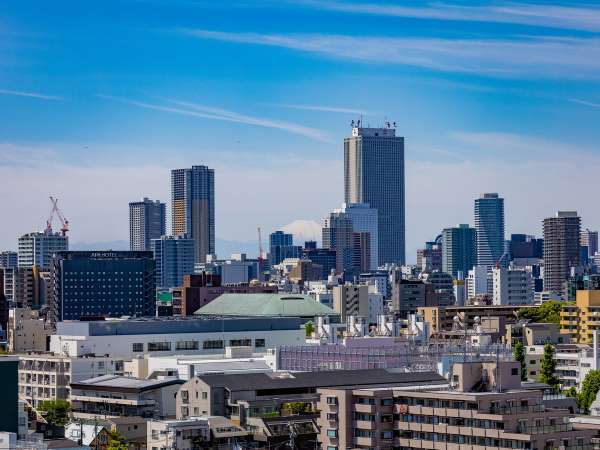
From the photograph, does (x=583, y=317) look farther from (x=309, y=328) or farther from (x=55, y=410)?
(x=55, y=410)

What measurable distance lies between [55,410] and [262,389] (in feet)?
36.2

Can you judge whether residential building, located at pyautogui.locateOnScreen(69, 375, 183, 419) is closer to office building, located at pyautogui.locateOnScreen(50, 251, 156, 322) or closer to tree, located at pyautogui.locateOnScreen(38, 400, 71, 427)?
tree, located at pyautogui.locateOnScreen(38, 400, 71, 427)

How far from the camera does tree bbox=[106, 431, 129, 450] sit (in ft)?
180

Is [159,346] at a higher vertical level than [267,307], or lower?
lower

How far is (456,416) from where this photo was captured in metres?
48.7

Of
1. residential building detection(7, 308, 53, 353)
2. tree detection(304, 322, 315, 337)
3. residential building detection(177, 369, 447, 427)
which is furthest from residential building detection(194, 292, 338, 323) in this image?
Answer: residential building detection(177, 369, 447, 427)

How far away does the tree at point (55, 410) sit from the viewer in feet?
217

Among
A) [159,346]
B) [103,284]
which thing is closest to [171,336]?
[159,346]

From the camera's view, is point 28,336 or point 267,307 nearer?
point 28,336

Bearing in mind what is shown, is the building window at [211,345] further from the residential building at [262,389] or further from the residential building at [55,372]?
the residential building at [262,389]

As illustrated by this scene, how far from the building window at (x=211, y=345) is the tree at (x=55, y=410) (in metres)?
18.1

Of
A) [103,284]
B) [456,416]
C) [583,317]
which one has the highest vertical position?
[103,284]

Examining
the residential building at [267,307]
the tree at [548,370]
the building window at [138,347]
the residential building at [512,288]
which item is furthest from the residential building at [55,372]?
the residential building at [512,288]

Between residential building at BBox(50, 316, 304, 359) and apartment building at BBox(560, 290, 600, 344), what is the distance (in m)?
22.6
